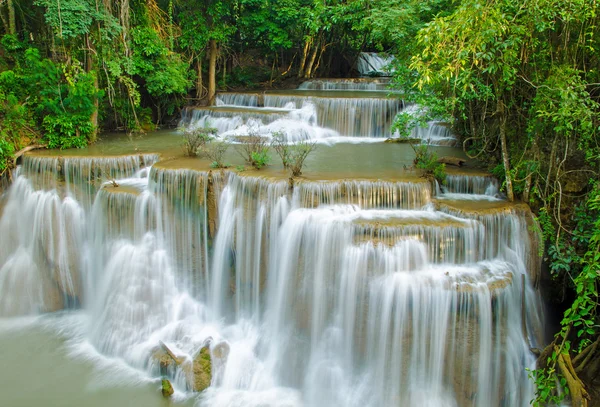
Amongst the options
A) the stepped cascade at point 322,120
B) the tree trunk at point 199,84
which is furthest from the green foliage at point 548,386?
the tree trunk at point 199,84

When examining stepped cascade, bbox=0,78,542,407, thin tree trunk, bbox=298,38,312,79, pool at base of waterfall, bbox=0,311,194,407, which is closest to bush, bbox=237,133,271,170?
stepped cascade, bbox=0,78,542,407

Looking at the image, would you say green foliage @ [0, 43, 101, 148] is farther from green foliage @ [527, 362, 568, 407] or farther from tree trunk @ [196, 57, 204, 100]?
green foliage @ [527, 362, 568, 407]

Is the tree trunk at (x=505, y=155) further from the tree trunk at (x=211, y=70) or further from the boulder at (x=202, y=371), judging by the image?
the tree trunk at (x=211, y=70)

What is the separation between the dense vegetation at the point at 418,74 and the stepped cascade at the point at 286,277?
0.65 m

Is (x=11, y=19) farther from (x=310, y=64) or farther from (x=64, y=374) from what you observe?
(x=310, y=64)

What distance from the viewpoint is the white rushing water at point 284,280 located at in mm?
6359

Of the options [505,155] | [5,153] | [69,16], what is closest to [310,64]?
[69,16]

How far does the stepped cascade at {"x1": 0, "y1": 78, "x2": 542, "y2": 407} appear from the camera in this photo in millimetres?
6367

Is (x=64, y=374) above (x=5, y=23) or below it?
below

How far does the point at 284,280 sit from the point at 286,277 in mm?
60

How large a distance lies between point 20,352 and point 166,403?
2962 mm

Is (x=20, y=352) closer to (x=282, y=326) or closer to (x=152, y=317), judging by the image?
(x=152, y=317)

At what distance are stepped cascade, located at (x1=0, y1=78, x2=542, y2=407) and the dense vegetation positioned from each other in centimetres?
65

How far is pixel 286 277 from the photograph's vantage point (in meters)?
7.39
